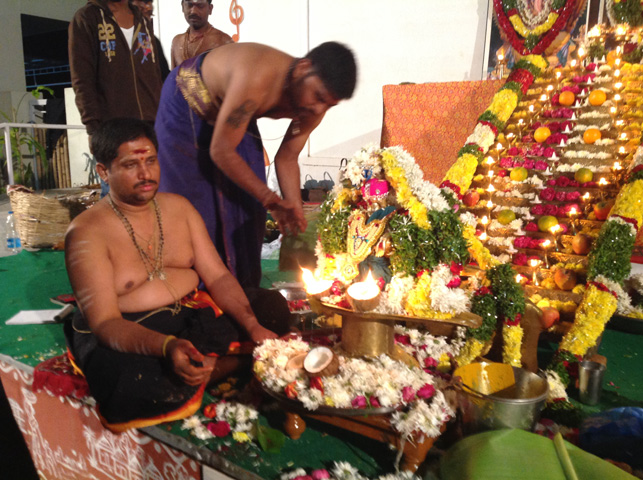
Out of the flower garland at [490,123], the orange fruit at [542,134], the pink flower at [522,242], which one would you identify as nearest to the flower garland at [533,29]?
the flower garland at [490,123]

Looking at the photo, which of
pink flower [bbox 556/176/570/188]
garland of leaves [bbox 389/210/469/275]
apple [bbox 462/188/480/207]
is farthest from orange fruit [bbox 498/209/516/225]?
garland of leaves [bbox 389/210/469/275]

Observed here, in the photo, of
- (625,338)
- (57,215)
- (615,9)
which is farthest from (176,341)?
(615,9)

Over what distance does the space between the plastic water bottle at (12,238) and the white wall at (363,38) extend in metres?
4.05

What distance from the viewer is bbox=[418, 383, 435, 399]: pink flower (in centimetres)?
173

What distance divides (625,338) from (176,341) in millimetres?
2895

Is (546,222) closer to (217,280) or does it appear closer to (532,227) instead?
(532,227)

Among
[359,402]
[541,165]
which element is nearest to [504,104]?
[541,165]

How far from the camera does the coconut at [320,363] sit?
5.90 feet

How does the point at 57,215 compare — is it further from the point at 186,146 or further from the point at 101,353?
the point at 101,353

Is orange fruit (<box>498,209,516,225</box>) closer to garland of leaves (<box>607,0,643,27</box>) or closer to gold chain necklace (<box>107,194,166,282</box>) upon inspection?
gold chain necklace (<box>107,194,166,282</box>)

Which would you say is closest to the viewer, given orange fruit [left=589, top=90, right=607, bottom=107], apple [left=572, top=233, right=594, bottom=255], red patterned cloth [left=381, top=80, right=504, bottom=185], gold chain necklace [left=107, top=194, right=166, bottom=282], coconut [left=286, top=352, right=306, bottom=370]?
coconut [left=286, top=352, right=306, bottom=370]

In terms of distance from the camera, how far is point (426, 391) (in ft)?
5.70

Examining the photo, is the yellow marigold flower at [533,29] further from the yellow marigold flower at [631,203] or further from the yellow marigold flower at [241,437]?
the yellow marigold flower at [241,437]

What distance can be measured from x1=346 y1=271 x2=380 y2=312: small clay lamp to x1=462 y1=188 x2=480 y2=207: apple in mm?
1765
